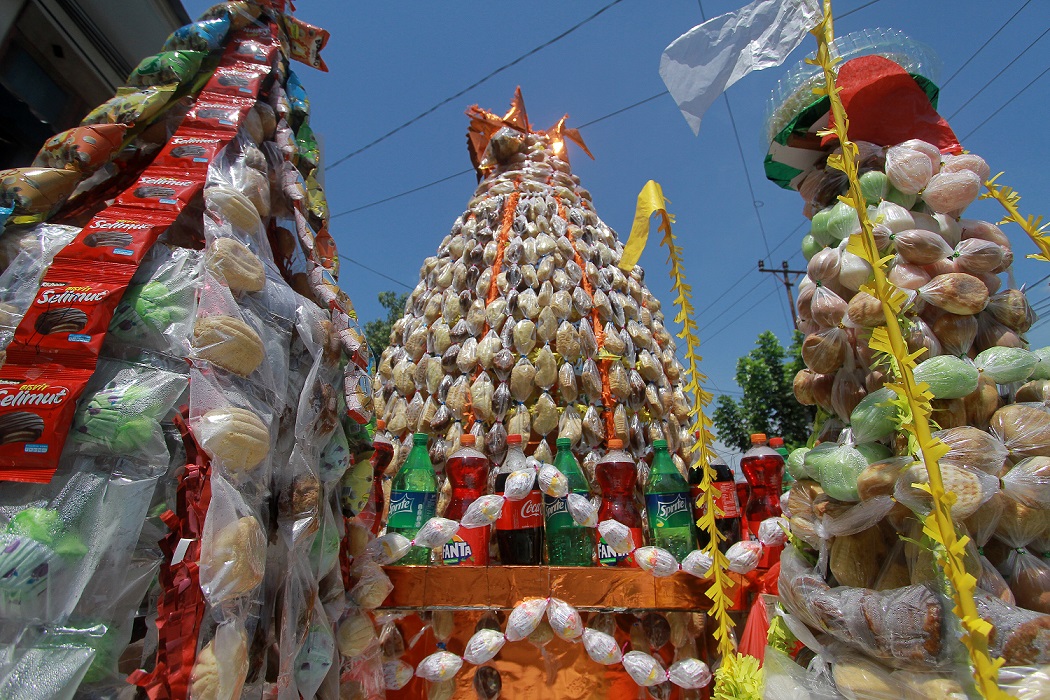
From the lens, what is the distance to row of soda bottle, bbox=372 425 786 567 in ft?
7.70

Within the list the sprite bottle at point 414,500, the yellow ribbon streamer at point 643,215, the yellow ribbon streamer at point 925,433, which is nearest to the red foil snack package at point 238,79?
the yellow ribbon streamer at point 643,215

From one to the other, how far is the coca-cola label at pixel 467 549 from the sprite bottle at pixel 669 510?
0.74 m

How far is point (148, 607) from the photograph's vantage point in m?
1.24

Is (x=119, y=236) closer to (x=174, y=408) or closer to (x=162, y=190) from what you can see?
(x=162, y=190)

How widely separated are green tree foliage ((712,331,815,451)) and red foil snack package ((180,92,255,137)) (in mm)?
13857

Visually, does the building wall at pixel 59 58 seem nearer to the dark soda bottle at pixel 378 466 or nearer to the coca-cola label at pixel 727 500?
the dark soda bottle at pixel 378 466

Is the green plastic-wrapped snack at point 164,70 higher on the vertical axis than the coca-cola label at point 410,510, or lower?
higher

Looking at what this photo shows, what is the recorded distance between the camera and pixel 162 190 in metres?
1.58

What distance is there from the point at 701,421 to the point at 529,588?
93cm

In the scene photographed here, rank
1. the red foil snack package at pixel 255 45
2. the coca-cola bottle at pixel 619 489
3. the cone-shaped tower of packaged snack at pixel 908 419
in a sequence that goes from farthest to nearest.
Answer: the coca-cola bottle at pixel 619 489 < the red foil snack package at pixel 255 45 < the cone-shaped tower of packaged snack at pixel 908 419

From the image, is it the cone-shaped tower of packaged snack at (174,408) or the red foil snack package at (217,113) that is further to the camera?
the red foil snack package at (217,113)

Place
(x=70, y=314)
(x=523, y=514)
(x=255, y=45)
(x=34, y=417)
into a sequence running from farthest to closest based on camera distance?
(x=523, y=514)
(x=255, y=45)
(x=70, y=314)
(x=34, y=417)

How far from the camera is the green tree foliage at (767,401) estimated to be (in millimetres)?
13898

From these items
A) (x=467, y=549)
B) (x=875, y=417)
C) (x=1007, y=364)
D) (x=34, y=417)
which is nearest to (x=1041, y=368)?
(x=1007, y=364)
